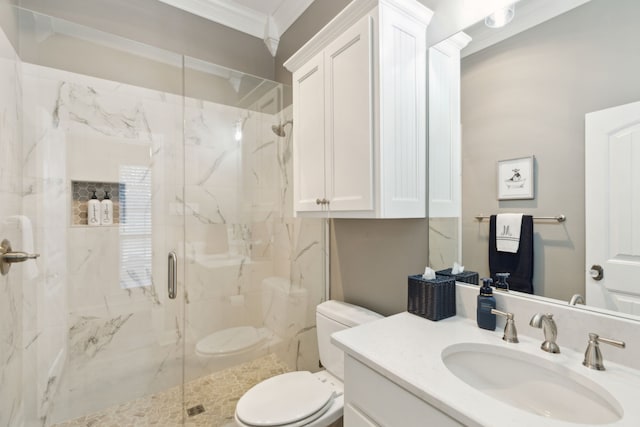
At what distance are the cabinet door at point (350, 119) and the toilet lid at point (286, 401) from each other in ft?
2.74

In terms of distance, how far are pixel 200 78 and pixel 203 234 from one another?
1.06m

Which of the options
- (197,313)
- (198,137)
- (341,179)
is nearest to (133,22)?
(198,137)

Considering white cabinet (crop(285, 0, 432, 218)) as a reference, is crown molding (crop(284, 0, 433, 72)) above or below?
above

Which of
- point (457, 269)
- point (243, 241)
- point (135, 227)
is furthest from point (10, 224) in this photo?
point (457, 269)

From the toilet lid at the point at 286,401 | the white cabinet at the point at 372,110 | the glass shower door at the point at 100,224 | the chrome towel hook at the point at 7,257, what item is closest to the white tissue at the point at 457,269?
the white cabinet at the point at 372,110

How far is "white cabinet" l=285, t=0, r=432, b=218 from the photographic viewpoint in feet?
3.71

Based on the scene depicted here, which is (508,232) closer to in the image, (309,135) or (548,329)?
(548,329)

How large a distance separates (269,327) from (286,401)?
30.9 inches

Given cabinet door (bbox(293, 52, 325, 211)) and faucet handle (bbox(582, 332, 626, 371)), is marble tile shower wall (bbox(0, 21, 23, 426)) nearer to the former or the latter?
cabinet door (bbox(293, 52, 325, 211))

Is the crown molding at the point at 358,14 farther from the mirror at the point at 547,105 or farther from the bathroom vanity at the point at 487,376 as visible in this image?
the bathroom vanity at the point at 487,376

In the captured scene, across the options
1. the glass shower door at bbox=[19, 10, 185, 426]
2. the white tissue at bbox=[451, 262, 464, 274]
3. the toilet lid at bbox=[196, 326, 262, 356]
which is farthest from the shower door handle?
the white tissue at bbox=[451, 262, 464, 274]

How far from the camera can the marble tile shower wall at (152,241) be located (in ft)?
5.15

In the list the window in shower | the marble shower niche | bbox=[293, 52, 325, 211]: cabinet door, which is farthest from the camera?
the window in shower

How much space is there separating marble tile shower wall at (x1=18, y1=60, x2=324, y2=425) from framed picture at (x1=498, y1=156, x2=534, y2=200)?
111 cm
